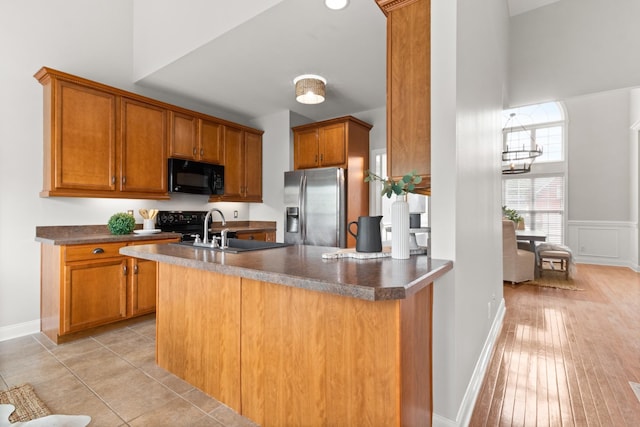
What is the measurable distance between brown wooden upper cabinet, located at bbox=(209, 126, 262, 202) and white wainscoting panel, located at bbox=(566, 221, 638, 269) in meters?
6.89

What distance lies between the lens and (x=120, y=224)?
3.13 meters

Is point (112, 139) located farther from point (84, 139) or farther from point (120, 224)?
point (120, 224)

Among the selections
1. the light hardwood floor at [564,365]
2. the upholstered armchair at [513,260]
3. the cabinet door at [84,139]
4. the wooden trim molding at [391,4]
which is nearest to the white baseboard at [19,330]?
the cabinet door at [84,139]

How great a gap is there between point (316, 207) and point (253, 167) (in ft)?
4.22

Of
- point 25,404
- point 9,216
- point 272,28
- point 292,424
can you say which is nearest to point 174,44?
point 272,28

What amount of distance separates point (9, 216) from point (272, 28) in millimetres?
2782

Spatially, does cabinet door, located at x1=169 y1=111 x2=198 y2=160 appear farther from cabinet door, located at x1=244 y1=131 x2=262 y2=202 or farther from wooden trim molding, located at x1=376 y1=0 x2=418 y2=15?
wooden trim molding, located at x1=376 y1=0 x2=418 y2=15

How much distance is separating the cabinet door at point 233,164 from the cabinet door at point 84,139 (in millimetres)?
1436

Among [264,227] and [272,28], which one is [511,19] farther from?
[264,227]

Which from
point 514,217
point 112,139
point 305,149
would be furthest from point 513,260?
point 112,139

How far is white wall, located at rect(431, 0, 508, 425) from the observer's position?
160 centimetres

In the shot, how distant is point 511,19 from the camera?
13.1ft

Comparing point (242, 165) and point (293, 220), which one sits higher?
point (242, 165)

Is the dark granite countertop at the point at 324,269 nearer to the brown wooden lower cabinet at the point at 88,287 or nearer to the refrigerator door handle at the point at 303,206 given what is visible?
the brown wooden lower cabinet at the point at 88,287
